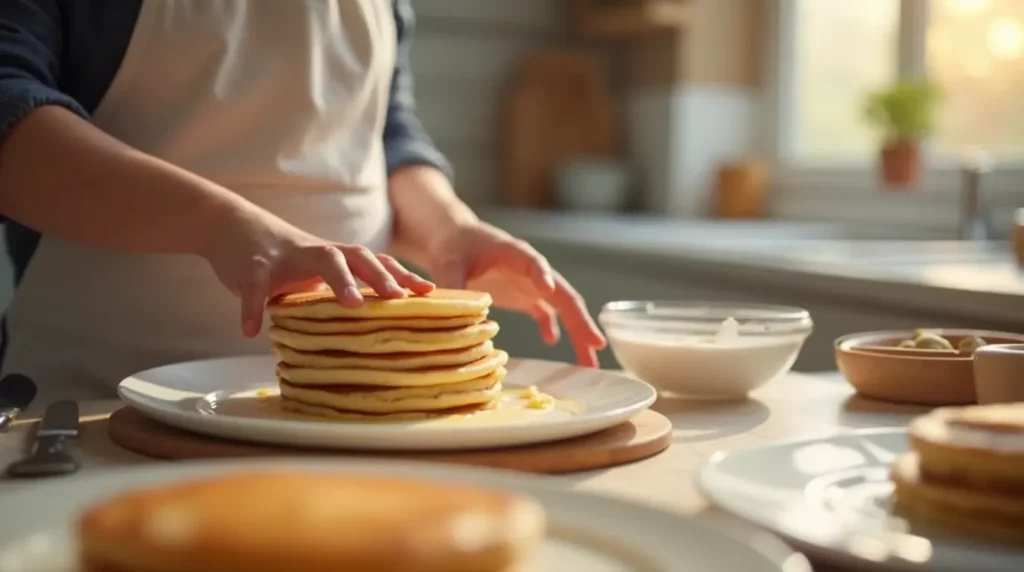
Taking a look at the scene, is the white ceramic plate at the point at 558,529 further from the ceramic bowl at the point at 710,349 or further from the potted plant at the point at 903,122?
the potted plant at the point at 903,122

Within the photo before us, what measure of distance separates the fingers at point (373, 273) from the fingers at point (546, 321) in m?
0.36

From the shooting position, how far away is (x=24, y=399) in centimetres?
94

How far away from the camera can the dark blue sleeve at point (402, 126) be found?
4.80 ft

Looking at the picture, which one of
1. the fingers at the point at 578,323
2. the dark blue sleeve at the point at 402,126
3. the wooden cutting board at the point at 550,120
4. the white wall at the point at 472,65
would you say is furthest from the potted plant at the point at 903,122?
the fingers at the point at 578,323

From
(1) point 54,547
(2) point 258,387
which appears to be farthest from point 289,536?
(2) point 258,387

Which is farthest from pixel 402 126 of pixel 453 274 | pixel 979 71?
pixel 979 71

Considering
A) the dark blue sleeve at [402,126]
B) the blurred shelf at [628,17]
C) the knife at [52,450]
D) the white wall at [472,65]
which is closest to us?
the knife at [52,450]

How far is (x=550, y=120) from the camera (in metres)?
3.52

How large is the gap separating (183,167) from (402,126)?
36 centimetres

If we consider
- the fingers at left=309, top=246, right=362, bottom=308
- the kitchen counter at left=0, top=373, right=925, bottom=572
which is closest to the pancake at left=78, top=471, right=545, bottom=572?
the kitchen counter at left=0, top=373, right=925, bottom=572

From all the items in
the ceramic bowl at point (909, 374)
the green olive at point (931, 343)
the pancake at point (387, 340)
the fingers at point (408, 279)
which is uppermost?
the fingers at point (408, 279)

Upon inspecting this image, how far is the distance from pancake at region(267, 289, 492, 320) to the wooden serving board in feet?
0.35

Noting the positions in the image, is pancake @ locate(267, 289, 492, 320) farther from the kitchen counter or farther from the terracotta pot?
the terracotta pot

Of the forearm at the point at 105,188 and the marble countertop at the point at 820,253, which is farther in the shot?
the marble countertop at the point at 820,253
